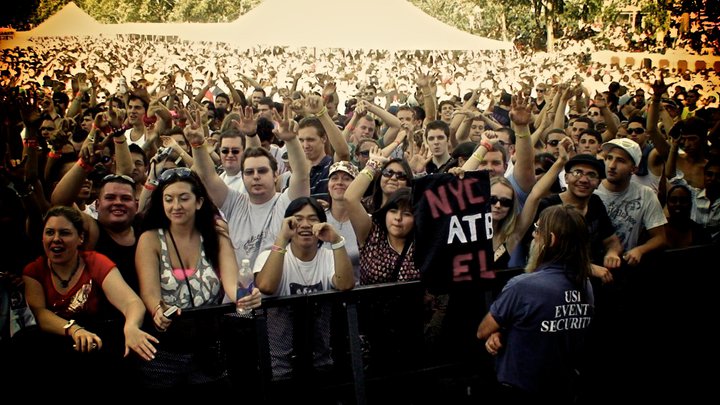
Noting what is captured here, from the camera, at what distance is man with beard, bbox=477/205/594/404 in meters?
3.12

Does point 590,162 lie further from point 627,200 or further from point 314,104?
point 314,104

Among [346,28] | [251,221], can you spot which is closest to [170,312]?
[251,221]

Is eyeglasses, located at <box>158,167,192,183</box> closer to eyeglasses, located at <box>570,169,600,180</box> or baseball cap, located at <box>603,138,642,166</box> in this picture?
eyeglasses, located at <box>570,169,600,180</box>

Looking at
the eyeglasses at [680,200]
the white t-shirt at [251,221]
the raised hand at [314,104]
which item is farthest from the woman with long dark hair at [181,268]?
the eyeglasses at [680,200]

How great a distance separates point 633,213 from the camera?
15.8ft

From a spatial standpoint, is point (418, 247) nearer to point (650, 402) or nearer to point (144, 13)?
point (650, 402)

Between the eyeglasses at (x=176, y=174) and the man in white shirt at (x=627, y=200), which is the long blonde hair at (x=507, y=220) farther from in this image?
the eyeglasses at (x=176, y=174)

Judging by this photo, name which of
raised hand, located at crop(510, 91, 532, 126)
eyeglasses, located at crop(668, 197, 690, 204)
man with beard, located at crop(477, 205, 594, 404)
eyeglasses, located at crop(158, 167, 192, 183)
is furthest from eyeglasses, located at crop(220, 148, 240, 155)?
eyeglasses, located at crop(668, 197, 690, 204)

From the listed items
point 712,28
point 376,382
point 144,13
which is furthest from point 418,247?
point 144,13

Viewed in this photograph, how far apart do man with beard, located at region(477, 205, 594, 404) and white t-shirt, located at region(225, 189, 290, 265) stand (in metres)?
1.97

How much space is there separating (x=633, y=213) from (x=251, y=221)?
267cm

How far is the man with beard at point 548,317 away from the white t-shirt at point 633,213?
1.74 m

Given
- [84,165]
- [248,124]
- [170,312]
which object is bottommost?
[170,312]

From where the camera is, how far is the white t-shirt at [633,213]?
4754 millimetres
